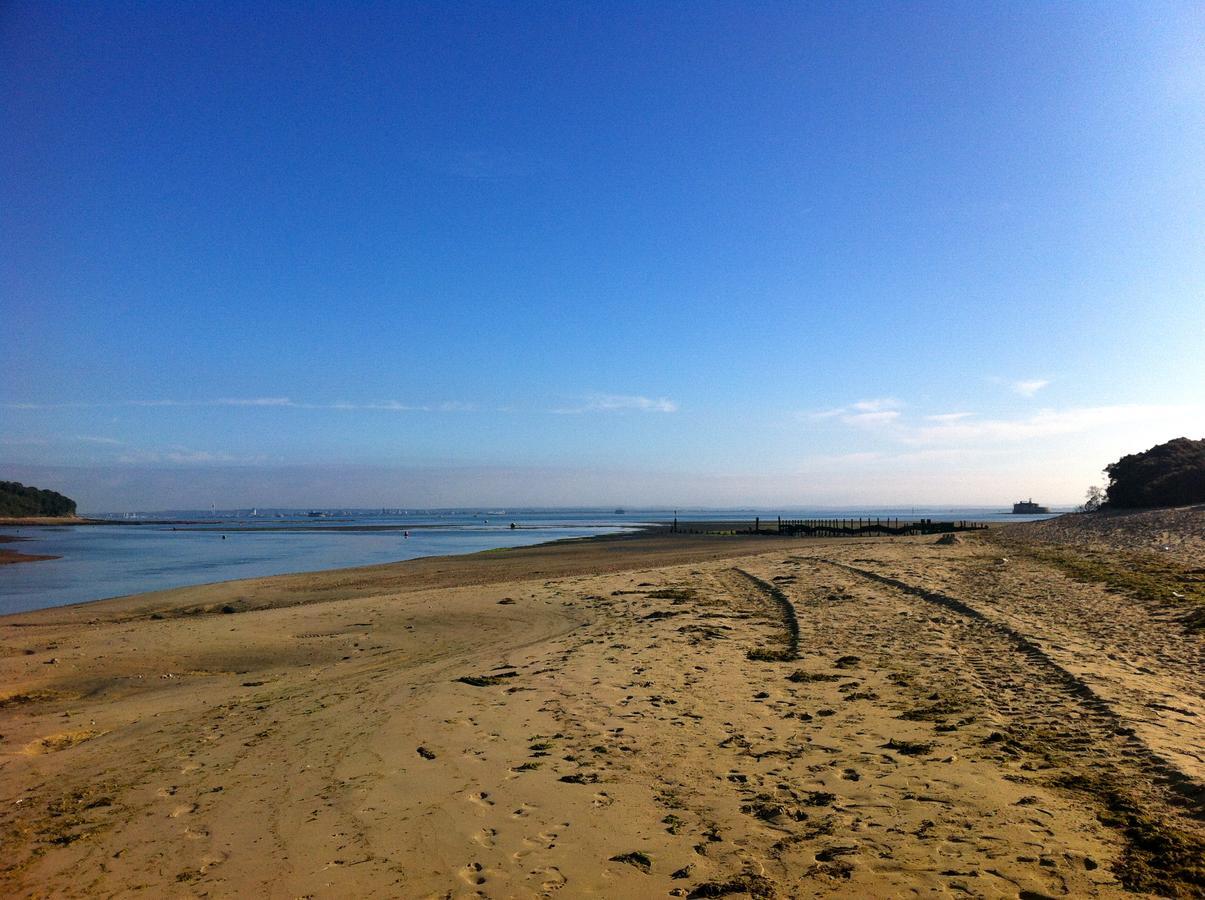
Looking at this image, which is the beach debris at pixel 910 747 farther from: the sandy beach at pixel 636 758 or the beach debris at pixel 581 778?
the beach debris at pixel 581 778

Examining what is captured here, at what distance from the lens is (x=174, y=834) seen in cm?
548

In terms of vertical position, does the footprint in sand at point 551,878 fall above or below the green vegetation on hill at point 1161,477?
below

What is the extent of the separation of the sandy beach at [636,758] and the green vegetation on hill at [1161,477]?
45.0 metres

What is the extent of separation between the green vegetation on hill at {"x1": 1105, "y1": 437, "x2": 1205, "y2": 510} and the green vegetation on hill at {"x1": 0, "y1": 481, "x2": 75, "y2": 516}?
6633 inches

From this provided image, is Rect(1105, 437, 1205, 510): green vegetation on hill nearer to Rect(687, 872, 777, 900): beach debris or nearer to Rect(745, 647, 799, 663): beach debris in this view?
Rect(745, 647, 799, 663): beach debris

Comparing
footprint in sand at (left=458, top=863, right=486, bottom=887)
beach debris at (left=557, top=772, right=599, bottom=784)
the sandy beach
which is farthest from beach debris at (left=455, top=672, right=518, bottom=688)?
footprint in sand at (left=458, top=863, right=486, bottom=887)

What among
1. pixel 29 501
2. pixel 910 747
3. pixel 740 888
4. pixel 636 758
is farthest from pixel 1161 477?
pixel 29 501

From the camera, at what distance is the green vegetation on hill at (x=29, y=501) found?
134 metres

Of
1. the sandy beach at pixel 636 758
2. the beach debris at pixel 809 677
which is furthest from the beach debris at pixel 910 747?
the beach debris at pixel 809 677

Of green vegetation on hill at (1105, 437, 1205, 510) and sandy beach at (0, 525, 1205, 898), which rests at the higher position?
green vegetation on hill at (1105, 437, 1205, 510)

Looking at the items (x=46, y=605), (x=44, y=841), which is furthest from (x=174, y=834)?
(x=46, y=605)

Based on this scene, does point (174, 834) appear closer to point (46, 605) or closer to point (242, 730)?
point (242, 730)

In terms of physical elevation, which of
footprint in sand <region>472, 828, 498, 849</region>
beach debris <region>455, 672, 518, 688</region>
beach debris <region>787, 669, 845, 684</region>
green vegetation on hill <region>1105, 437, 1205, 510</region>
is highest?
green vegetation on hill <region>1105, 437, 1205, 510</region>

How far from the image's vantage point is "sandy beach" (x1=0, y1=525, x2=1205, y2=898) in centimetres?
463
